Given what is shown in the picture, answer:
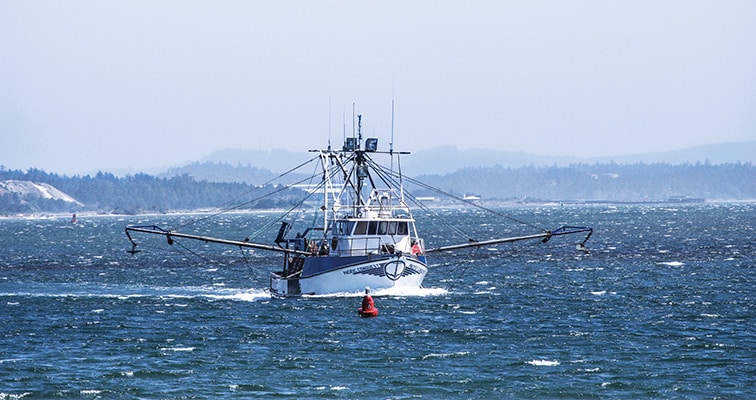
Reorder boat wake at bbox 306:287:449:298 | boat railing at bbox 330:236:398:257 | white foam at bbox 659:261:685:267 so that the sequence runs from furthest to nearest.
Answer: white foam at bbox 659:261:685:267 → boat railing at bbox 330:236:398:257 → boat wake at bbox 306:287:449:298

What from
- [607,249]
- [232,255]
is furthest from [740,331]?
[232,255]

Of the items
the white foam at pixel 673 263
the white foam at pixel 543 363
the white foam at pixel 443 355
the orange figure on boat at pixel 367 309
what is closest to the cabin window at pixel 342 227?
the orange figure on boat at pixel 367 309

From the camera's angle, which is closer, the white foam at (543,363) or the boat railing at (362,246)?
the white foam at (543,363)

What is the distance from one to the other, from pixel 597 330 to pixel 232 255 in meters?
82.9

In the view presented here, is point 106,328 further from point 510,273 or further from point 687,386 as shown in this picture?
point 510,273

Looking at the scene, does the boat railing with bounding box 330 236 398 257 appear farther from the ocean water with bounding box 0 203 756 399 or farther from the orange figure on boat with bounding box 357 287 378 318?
the orange figure on boat with bounding box 357 287 378 318

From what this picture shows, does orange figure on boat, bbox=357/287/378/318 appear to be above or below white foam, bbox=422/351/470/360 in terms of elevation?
above

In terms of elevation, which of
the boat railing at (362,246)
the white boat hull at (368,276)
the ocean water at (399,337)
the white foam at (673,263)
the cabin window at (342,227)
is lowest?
the ocean water at (399,337)

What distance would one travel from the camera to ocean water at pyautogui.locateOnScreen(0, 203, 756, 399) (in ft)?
162

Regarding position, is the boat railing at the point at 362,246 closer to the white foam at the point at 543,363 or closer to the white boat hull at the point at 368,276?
the white boat hull at the point at 368,276

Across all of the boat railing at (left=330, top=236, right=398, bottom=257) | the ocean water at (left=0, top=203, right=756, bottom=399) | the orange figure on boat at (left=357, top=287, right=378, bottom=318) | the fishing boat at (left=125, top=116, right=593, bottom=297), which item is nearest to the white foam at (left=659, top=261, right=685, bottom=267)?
the ocean water at (left=0, top=203, right=756, bottom=399)

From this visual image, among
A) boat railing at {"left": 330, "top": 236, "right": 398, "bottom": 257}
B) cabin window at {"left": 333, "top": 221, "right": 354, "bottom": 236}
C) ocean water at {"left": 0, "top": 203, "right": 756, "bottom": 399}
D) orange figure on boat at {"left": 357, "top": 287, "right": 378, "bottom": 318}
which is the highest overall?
cabin window at {"left": 333, "top": 221, "right": 354, "bottom": 236}

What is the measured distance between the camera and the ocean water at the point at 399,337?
162 feet

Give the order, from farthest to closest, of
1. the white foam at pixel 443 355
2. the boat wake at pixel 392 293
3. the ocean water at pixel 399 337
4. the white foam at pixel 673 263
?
the white foam at pixel 673 263 → the boat wake at pixel 392 293 → the white foam at pixel 443 355 → the ocean water at pixel 399 337
